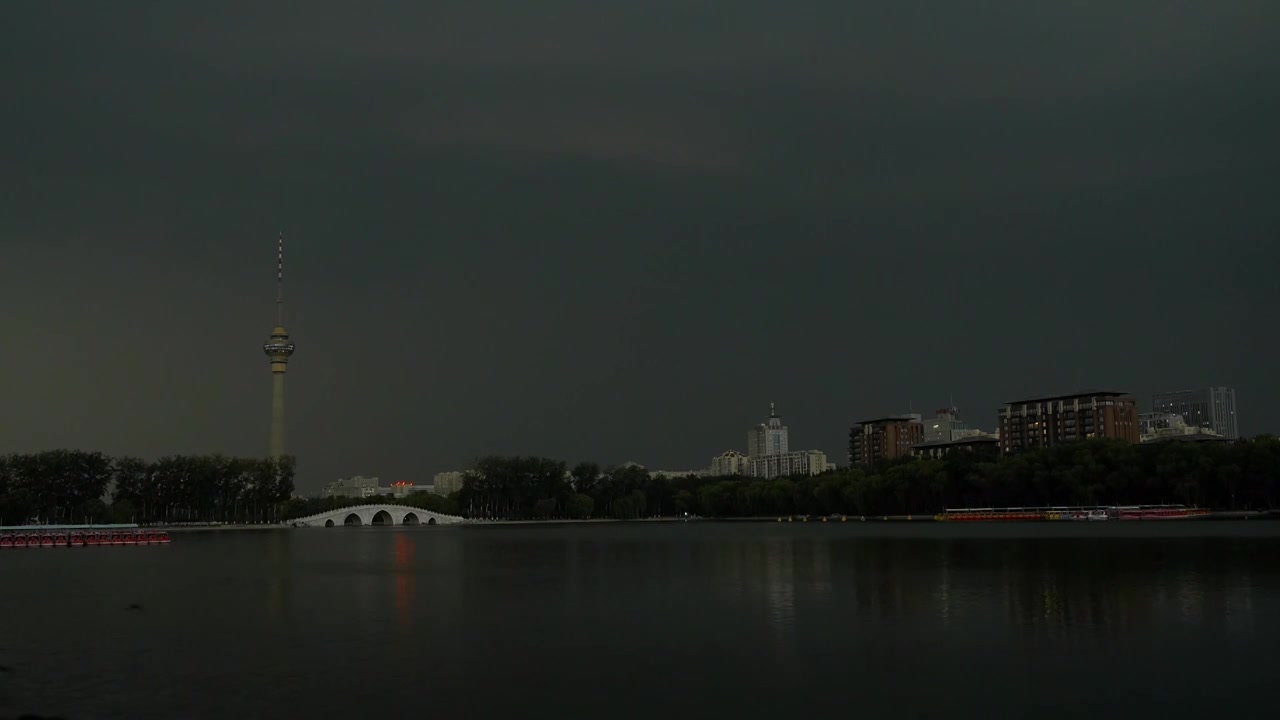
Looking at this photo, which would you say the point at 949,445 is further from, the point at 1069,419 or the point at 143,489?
the point at 143,489

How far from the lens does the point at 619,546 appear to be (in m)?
68.3

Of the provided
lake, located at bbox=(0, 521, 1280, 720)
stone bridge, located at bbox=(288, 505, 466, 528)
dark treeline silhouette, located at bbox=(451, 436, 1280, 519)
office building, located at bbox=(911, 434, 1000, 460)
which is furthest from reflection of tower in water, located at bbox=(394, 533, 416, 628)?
office building, located at bbox=(911, 434, 1000, 460)

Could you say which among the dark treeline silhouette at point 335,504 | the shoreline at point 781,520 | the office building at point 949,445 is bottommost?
the shoreline at point 781,520

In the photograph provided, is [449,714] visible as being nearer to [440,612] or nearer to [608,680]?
[608,680]

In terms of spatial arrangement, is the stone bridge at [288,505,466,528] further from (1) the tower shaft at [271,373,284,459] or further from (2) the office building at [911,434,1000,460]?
(2) the office building at [911,434,1000,460]

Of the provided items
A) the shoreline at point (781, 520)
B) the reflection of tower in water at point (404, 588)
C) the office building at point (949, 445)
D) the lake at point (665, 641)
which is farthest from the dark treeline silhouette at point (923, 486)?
the reflection of tower in water at point (404, 588)

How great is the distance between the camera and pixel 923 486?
118188 mm

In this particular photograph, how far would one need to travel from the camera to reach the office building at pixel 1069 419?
153m

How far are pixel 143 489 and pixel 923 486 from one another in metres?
81.5

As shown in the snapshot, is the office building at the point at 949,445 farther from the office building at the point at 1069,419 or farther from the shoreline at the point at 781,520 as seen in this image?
the shoreline at the point at 781,520

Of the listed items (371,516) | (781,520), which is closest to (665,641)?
(781,520)

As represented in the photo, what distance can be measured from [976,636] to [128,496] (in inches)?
4418

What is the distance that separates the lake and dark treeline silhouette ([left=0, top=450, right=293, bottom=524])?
239 ft

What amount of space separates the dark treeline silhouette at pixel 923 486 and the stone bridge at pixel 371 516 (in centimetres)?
454
